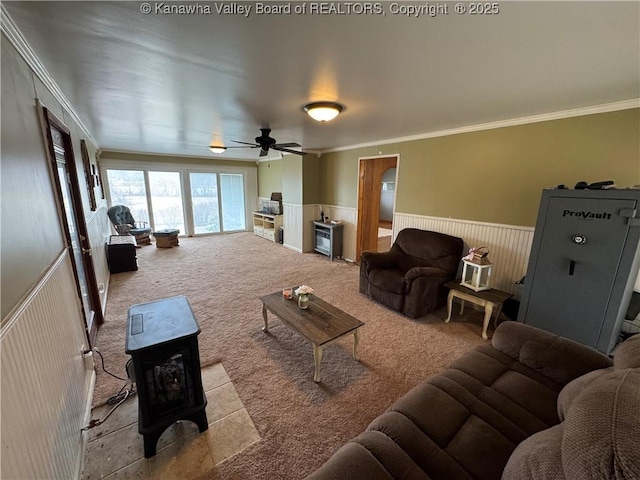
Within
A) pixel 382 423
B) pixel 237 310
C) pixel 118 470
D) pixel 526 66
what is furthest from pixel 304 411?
pixel 526 66

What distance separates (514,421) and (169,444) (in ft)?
6.43

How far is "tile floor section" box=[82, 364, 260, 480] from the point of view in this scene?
1.48m

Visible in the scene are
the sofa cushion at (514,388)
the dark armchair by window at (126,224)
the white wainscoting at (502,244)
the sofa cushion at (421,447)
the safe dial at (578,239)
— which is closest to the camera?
the sofa cushion at (421,447)

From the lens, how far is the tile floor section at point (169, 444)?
4.85ft

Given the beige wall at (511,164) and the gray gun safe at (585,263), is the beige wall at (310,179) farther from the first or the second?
the gray gun safe at (585,263)

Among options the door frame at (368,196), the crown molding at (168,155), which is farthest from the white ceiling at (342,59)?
the crown molding at (168,155)

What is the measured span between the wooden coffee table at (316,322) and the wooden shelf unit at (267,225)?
14.5ft

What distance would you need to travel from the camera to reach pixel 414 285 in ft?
10.0

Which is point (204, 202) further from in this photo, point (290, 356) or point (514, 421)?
point (514, 421)

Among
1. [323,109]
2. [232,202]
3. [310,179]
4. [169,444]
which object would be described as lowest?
[169,444]

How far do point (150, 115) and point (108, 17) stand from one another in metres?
2.10

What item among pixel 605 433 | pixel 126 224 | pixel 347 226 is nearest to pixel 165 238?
pixel 126 224

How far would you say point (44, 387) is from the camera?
3.84 feet

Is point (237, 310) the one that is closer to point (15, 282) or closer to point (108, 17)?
point (15, 282)
